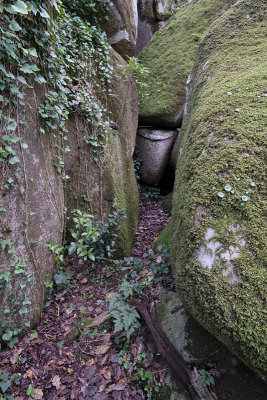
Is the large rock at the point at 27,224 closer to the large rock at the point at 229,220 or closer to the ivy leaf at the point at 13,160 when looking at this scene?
the ivy leaf at the point at 13,160

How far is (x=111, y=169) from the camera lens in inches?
159

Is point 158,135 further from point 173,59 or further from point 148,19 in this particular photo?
point 148,19

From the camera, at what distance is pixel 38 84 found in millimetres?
2684

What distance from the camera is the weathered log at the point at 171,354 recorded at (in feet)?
6.22

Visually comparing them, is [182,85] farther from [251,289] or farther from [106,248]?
[251,289]

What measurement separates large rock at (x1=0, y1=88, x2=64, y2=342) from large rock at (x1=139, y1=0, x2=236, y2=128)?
13.4ft

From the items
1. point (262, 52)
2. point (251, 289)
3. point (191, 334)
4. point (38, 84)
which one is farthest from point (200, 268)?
point (262, 52)

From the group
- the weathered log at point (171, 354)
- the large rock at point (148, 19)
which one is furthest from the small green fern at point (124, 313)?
the large rock at point (148, 19)

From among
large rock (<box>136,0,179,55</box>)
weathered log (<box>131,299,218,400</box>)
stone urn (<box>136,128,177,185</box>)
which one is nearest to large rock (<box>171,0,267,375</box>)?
weathered log (<box>131,299,218,400</box>)

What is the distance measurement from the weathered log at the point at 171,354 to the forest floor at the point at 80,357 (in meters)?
0.13

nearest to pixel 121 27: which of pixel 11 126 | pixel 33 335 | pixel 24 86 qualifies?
pixel 24 86

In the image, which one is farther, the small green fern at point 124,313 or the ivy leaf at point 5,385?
the small green fern at point 124,313

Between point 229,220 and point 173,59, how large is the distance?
687cm

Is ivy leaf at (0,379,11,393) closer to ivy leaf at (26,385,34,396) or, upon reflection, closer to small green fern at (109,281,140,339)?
ivy leaf at (26,385,34,396)
